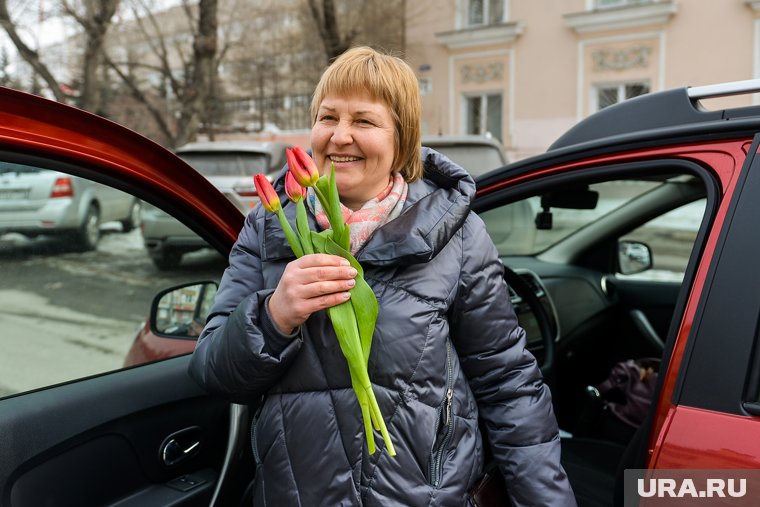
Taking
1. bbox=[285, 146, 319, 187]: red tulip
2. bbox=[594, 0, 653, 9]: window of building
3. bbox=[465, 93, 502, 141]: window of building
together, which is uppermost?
bbox=[594, 0, 653, 9]: window of building

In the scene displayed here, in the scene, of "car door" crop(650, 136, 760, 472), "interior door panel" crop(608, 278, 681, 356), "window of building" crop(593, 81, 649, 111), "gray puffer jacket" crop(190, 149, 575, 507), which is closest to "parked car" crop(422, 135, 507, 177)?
"interior door panel" crop(608, 278, 681, 356)

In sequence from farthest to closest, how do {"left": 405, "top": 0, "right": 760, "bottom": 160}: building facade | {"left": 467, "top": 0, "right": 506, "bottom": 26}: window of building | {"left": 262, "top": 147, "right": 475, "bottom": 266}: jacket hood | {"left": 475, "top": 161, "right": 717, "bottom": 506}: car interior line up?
1. {"left": 467, "top": 0, "right": 506, "bottom": 26}: window of building
2. {"left": 405, "top": 0, "right": 760, "bottom": 160}: building facade
3. {"left": 475, "top": 161, "right": 717, "bottom": 506}: car interior
4. {"left": 262, "top": 147, "right": 475, "bottom": 266}: jacket hood

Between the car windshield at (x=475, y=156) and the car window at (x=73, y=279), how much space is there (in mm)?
5361

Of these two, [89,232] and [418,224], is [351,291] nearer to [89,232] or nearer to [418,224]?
[418,224]

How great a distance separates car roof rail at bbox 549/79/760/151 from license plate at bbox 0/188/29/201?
1365 millimetres

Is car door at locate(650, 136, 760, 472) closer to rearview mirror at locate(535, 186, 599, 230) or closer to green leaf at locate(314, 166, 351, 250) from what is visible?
green leaf at locate(314, 166, 351, 250)

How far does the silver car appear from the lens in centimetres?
137

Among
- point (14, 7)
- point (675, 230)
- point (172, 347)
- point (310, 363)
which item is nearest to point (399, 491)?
point (310, 363)

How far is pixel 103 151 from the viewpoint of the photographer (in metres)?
1.40

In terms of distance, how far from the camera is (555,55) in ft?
55.6

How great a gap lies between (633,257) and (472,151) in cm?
404

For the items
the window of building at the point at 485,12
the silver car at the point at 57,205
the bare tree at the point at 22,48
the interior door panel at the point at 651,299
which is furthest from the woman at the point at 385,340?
the window of building at the point at 485,12

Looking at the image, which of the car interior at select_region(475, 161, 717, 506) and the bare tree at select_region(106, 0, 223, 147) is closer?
the car interior at select_region(475, 161, 717, 506)

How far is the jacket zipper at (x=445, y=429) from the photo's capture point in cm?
129
